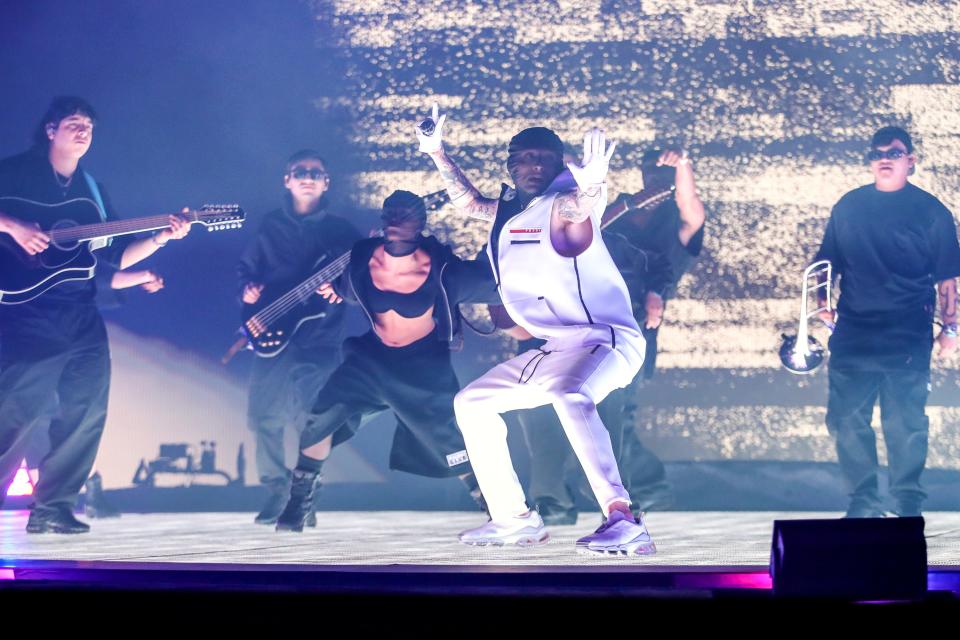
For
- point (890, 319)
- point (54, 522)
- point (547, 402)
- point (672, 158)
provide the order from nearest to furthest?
point (547, 402) < point (890, 319) < point (54, 522) < point (672, 158)

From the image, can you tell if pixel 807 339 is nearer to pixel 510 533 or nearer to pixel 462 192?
pixel 462 192

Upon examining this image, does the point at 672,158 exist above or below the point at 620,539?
above

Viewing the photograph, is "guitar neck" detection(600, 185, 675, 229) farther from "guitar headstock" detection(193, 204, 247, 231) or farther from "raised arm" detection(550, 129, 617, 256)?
"guitar headstock" detection(193, 204, 247, 231)

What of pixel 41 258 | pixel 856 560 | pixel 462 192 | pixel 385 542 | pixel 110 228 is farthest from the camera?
pixel 110 228

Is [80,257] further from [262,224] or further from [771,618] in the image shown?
[771,618]

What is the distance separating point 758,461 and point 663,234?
1372 mm

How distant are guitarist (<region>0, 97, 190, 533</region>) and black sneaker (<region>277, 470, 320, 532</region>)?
117cm

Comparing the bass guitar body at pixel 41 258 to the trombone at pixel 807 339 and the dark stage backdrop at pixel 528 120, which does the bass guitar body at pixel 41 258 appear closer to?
the dark stage backdrop at pixel 528 120

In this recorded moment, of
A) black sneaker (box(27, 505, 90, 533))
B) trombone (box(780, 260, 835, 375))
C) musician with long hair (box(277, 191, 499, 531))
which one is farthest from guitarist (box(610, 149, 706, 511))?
black sneaker (box(27, 505, 90, 533))

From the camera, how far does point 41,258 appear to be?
590cm

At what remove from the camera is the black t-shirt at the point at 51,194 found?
5.88 meters

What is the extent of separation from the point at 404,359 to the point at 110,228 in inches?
78.3

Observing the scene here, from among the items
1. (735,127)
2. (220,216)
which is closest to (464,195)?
(220,216)

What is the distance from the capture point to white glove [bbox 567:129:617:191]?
4066 millimetres
